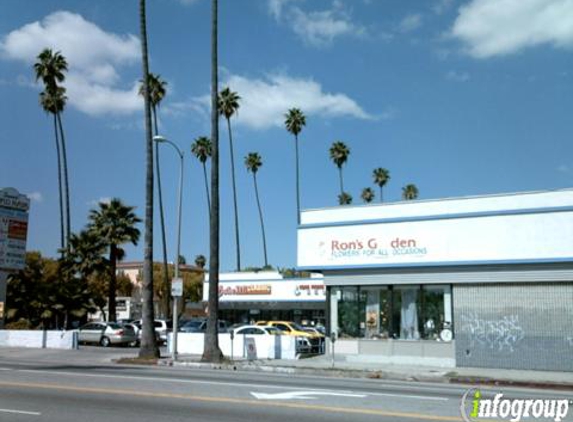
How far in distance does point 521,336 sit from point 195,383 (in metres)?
13.1

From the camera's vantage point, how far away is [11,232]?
3859cm

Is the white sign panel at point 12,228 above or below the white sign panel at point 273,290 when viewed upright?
above

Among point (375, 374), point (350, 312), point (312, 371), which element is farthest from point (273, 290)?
point (375, 374)

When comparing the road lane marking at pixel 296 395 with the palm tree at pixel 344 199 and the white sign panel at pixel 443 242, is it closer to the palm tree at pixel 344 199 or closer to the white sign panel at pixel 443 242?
the white sign panel at pixel 443 242

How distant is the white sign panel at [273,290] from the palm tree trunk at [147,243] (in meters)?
22.8

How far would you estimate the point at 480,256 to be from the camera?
2406 centimetres

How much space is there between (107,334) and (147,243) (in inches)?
567

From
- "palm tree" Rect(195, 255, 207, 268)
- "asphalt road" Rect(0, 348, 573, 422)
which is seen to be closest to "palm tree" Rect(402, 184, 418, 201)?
"palm tree" Rect(195, 255, 207, 268)

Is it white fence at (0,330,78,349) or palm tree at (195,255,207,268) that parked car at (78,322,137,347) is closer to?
white fence at (0,330,78,349)

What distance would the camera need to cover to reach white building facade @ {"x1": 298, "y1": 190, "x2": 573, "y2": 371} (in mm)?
22891

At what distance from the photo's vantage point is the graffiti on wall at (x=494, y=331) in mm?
23172

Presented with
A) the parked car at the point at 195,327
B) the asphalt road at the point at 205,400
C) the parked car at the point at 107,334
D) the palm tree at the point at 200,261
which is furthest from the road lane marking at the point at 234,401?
the palm tree at the point at 200,261

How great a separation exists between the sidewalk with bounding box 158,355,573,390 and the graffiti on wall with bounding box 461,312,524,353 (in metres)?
0.99

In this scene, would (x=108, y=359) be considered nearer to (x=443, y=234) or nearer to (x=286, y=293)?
(x=443, y=234)
